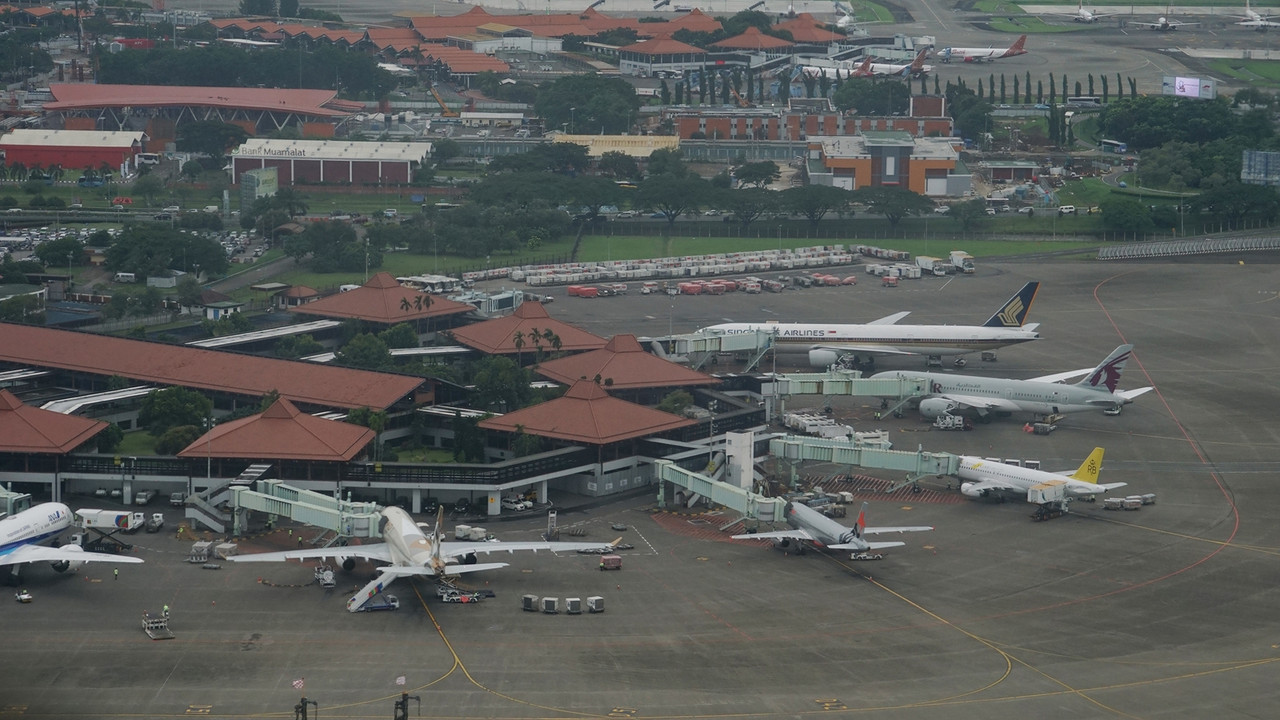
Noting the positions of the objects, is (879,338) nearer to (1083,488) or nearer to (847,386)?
(847,386)

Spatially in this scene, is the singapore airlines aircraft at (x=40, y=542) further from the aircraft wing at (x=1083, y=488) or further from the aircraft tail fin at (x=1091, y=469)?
the aircraft tail fin at (x=1091, y=469)

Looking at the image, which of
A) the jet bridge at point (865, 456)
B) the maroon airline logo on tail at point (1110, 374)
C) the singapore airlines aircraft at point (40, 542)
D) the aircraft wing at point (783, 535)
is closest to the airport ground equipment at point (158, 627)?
the singapore airlines aircraft at point (40, 542)

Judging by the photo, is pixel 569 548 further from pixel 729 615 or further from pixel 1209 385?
pixel 1209 385

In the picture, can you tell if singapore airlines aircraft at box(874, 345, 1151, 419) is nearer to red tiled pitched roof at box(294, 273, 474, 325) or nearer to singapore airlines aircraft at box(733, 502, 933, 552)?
singapore airlines aircraft at box(733, 502, 933, 552)

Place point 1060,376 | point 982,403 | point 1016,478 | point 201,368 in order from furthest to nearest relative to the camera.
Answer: point 1060,376
point 982,403
point 201,368
point 1016,478

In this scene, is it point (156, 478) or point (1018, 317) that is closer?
point (156, 478)

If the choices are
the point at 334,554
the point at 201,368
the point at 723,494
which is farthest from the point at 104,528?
the point at 723,494

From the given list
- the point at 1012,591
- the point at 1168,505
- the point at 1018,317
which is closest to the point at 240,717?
the point at 1012,591
